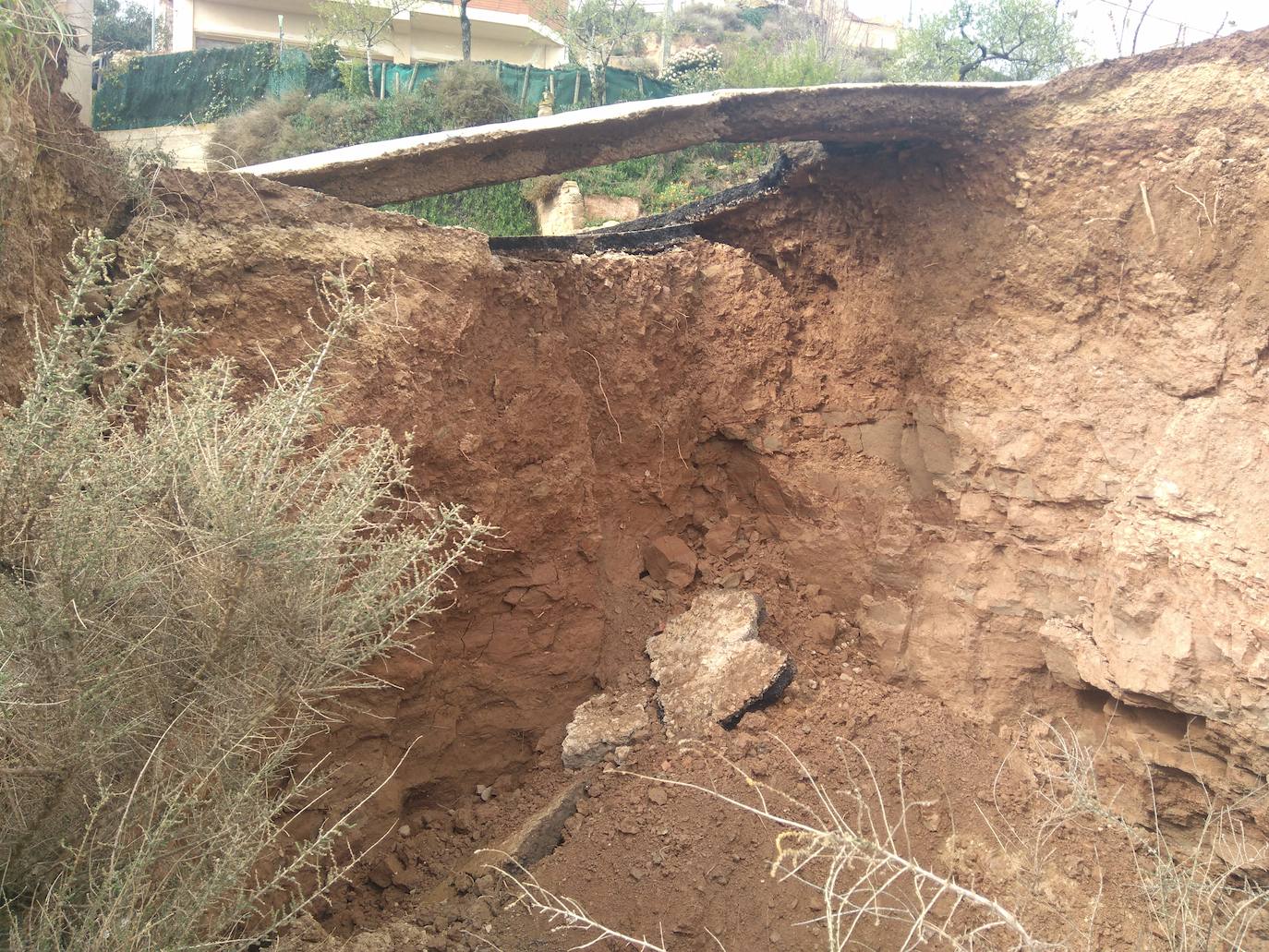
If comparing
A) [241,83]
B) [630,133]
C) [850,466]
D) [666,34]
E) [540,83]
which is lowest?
[850,466]

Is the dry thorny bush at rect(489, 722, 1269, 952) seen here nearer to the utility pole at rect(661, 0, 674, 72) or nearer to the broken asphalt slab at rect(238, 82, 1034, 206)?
the broken asphalt slab at rect(238, 82, 1034, 206)

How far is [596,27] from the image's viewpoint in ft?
64.7

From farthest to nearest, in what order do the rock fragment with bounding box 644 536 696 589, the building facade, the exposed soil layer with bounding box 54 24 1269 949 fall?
the building facade < the rock fragment with bounding box 644 536 696 589 < the exposed soil layer with bounding box 54 24 1269 949

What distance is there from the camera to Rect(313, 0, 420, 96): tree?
60.3 ft

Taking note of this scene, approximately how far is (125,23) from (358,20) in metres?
6.62

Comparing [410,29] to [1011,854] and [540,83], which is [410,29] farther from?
[1011,854]

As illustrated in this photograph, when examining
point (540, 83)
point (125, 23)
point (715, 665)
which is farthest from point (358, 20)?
point (715, 665)

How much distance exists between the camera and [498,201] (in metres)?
13.9

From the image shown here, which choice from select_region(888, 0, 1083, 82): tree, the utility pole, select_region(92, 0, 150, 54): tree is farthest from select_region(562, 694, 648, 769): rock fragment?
select_region(92, 0, 150, 54): tree

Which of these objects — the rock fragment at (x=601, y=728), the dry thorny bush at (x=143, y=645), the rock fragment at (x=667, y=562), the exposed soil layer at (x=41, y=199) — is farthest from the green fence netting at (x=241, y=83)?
the dry thorny bush at (x=143, y=645)

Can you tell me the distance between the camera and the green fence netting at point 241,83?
16.0 metres

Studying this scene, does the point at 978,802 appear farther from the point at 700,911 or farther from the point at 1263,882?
the point at 700,911

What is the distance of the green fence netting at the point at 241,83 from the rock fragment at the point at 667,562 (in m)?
12.7

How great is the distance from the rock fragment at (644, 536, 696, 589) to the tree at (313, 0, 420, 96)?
16.0 meters
